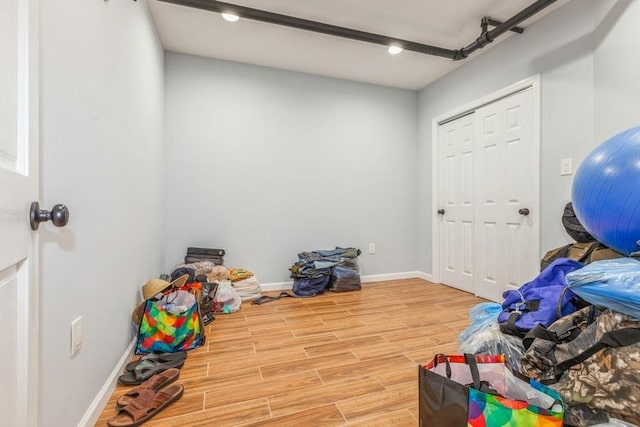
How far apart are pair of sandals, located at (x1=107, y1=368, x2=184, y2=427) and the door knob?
974 mm

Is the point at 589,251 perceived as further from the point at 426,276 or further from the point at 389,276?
the point at 389,276

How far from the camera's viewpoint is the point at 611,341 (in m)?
1.05

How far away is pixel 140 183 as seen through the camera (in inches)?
82.6

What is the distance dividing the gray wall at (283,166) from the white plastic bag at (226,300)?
0.53 meters

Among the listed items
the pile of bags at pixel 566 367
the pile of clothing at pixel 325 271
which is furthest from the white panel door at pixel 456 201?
the pile of bags at pixel 566 367

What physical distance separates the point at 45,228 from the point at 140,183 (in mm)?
1204

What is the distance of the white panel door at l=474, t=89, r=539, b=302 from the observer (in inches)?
103

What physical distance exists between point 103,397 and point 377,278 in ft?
9.90

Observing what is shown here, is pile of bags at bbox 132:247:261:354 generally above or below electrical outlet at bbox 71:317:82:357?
below

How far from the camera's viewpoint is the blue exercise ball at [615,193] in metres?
1.25

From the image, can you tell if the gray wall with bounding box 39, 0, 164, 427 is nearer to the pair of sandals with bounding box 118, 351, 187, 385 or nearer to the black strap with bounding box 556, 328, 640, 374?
the pair of sandals with bounding box 118, 351, 187, 385

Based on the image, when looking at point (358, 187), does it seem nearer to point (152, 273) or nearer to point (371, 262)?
point (371, 262)

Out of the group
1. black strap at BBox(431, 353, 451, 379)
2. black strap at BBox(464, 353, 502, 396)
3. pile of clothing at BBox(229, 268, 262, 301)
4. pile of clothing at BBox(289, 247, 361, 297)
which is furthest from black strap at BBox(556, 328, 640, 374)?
pile of clothing at BBox(229, 268, 262, 301)

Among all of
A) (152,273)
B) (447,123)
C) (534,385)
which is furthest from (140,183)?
(447,123)
